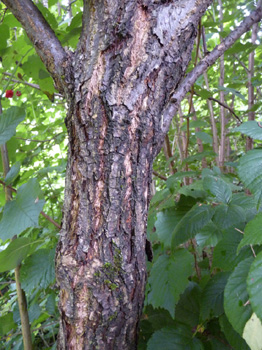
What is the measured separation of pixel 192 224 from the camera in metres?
0.66

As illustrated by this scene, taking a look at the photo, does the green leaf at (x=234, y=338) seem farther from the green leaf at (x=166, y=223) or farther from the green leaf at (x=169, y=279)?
the green leaf at (x=166, y=223)

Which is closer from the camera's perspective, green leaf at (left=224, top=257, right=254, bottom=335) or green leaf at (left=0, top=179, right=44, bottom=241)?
green leaf at (left=224, top=257, right=254, bottom=335)

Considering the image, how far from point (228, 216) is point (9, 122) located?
1.75ft

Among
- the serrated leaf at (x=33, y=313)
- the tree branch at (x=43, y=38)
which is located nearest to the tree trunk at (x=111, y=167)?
the tree branch at (x=43, y=38)

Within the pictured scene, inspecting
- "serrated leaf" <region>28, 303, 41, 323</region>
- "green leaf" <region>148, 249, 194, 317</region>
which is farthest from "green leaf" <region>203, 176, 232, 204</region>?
"serrated leaf" <region>28, 303, 41, 323</region>

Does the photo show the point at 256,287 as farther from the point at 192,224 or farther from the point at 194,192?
the point at 194,192

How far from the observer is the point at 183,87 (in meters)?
0.73

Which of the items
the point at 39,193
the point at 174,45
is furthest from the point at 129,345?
the point at 174,45

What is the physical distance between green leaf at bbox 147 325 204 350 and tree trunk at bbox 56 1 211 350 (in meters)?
0.07

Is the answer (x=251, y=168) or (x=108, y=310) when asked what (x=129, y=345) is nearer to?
(x=108, y=310)

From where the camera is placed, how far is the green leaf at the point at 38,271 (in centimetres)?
73

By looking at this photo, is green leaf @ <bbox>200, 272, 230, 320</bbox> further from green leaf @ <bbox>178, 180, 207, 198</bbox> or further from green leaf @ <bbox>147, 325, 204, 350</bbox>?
green leaf @ <bbox>178, 180, 207, 198</bbox>

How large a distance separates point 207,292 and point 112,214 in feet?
0.95

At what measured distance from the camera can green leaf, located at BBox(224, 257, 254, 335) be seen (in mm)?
484
